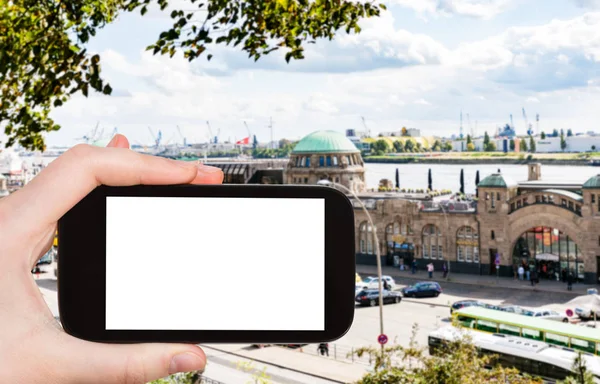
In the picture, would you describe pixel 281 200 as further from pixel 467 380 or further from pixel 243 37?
pixel 467 380

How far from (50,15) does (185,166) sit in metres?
9.40

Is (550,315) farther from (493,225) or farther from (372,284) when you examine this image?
(493,225)

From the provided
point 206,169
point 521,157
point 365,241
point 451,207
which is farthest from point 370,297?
point 521,157

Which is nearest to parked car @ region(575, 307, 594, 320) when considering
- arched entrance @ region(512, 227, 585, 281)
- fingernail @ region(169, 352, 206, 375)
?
arched entrance @ region(512, 227, 585, 281)

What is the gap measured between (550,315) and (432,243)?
24.6m

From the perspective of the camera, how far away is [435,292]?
58.4 m

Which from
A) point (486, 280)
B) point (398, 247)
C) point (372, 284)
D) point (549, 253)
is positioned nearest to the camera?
point (372, 284)

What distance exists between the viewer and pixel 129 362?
2.88 m

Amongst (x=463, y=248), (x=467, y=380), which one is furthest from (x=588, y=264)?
(x=467, y=380)

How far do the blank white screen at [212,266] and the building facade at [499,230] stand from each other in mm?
65052

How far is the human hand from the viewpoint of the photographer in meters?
2.66

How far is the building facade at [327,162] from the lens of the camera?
98062 millimetres

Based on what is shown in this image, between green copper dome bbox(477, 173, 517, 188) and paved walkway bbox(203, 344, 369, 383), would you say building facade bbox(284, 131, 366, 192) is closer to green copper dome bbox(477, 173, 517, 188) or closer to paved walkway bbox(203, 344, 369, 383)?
green copper dome bbox(477, 173, 517, 188)

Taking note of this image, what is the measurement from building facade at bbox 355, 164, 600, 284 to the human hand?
2575 inches
